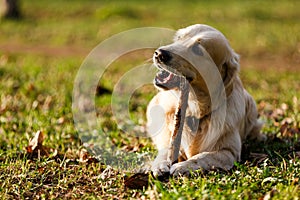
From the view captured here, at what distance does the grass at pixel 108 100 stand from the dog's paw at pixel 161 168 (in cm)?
10

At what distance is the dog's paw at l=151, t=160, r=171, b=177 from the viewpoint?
13.9ft

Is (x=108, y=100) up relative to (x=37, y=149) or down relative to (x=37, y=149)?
down

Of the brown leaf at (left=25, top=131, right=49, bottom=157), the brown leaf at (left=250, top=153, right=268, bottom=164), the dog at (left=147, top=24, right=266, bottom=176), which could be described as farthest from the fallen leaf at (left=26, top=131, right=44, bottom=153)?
the brown leaf at (left=250, top=153, right=268, bottom=164)

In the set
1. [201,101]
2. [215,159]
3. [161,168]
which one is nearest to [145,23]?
[201,101]

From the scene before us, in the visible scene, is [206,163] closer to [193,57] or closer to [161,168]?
[161,168]

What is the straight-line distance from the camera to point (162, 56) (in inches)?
166

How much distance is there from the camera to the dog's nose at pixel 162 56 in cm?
421

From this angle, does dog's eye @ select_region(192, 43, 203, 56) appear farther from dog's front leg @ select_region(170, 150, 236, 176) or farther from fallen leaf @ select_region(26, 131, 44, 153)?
fallen leaf @ select_region(26, 131, 44, 153)

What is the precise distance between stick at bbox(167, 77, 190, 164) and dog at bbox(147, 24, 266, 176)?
60 mm

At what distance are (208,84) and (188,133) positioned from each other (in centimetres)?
56

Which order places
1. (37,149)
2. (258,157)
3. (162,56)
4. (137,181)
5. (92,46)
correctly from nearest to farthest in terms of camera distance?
(137,181) < (162,56) < (258,157) < (37,149) < (92,46)

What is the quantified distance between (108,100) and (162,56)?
12.2ft

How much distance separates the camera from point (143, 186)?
4035 mm

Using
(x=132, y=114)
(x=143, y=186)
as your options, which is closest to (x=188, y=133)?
(x=143, y=186)
